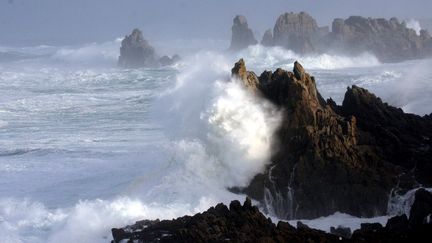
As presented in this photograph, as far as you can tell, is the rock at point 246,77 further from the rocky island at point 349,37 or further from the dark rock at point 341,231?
the rocky island at point 349,37

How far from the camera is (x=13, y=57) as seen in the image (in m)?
104

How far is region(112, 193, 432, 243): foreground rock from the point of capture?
51.1ft

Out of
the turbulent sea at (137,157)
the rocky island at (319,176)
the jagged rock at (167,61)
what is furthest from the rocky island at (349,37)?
the rocky island at (319,176)

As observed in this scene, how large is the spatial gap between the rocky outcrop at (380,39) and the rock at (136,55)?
2217 cm

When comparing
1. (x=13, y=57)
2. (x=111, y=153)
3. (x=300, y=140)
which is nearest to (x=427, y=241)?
(x=300, y=140)

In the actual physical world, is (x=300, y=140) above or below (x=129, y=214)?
above

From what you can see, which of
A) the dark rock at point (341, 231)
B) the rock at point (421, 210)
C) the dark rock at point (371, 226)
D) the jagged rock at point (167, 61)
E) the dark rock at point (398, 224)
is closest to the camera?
the dark rock at point (398, 224)

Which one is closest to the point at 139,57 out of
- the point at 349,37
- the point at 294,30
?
the point at 294,30

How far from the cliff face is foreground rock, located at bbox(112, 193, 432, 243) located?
5.35 feet

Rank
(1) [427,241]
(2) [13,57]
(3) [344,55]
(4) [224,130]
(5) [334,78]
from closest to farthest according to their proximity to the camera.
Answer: (1) [427,241] < (4) [224,130] < (5) [334,78] < (3) [344,55] < (2) [13,57]

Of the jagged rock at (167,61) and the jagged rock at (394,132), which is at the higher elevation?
the jagged rock at (394,132)

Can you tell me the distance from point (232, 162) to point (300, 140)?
2.40 m

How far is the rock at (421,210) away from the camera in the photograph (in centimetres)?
1673

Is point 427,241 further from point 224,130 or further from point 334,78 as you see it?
point 334,78
